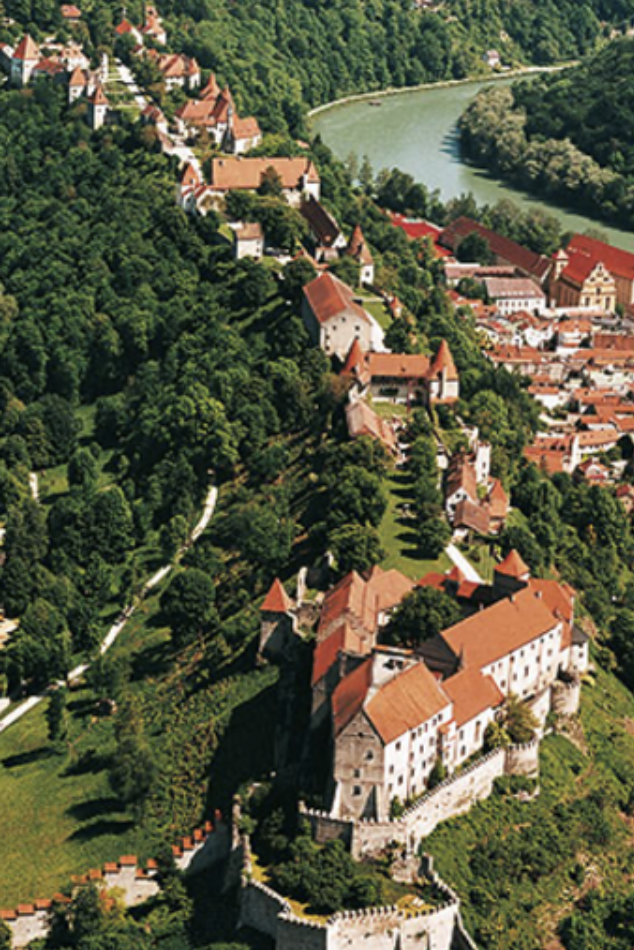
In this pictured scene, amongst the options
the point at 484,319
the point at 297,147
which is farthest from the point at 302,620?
the point at 297,147

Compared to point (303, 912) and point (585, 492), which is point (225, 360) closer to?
point (585, 492)

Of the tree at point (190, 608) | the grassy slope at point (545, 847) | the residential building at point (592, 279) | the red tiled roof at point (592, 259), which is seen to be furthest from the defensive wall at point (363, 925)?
the red tiled roof at point (592, 259)

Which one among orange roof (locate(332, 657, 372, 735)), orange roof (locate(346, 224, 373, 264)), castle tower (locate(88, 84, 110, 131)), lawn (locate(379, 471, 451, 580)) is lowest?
lawn (locate(379, 471, 451, 580))

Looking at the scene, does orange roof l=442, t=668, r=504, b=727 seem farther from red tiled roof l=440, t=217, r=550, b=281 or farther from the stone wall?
red tiled roof l=440, t=217, r=550, b=281

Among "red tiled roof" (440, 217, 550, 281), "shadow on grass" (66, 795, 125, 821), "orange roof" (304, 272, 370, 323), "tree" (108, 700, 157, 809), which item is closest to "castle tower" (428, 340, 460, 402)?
"orange roof" (304, 272, 370, 323)

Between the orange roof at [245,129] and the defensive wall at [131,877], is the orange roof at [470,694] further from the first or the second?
the orange roof at [245,129]

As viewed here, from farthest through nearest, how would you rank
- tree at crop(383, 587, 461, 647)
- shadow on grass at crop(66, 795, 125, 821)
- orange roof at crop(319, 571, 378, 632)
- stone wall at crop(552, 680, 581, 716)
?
stone wall at crop(552, 680, 581, 716) < shadow on grass at crop(66, 795, 125, 821) < orange roof at crop(319, 571, 378, 632) < tree at crop(383, 587, 461, 647)
